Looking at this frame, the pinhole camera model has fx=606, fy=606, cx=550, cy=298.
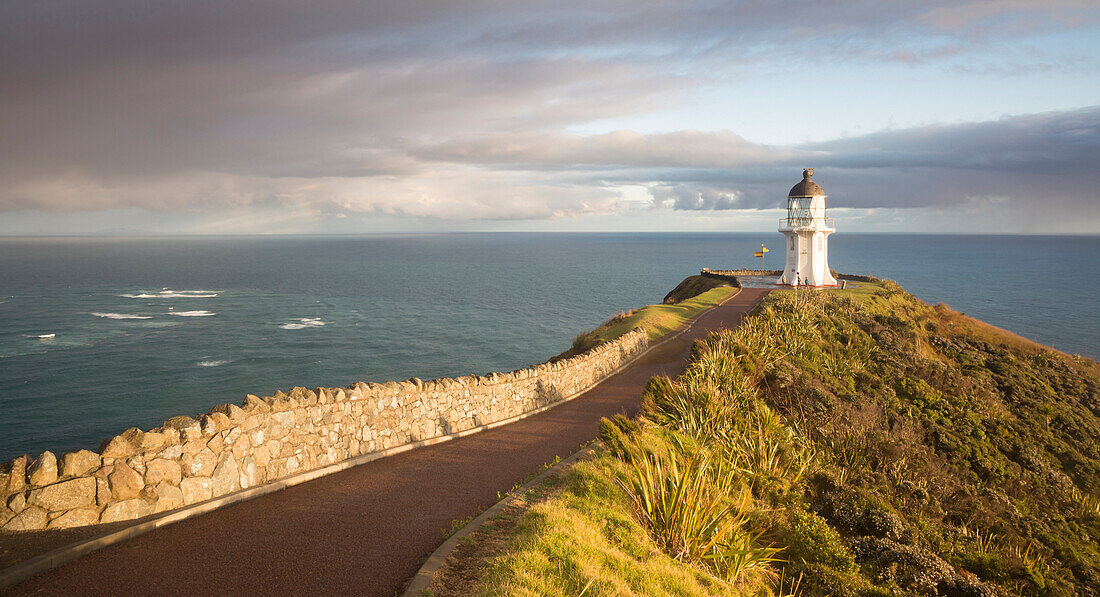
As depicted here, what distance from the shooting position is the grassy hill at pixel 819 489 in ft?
23.2

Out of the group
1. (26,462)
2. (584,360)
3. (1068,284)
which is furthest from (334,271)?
(1068,284)

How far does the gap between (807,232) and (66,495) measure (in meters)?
43.2

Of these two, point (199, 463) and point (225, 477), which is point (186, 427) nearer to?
point (199, 463)

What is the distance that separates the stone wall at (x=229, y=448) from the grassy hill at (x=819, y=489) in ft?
11.4

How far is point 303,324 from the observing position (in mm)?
55062

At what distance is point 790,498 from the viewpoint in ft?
32.5

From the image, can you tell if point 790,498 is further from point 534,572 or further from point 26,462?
point 26,462

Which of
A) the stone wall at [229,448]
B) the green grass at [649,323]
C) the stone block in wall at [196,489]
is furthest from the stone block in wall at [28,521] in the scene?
the green grass at [649,323]

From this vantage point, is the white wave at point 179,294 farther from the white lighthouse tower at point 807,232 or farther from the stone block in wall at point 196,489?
the stone block in wall at point 196,489

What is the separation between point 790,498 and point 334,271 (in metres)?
120

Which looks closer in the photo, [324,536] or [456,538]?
[456,538]

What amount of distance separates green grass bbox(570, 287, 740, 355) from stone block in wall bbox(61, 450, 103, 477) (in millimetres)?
17719

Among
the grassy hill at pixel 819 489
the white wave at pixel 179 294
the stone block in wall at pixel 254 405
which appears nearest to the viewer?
the grassy hill at pixel 819 489

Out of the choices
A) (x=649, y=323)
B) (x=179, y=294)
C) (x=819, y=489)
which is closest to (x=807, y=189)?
(x=649, y=323)
